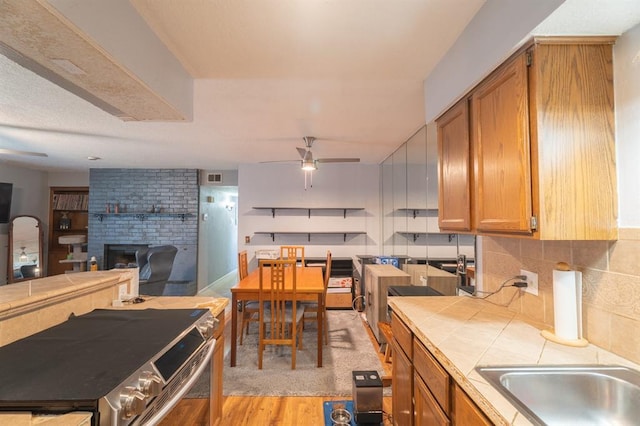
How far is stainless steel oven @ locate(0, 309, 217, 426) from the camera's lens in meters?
0.79

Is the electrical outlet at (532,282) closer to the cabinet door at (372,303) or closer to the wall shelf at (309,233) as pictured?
the cabinet door at (372,303)

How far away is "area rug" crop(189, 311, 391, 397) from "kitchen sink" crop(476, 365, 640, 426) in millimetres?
1737

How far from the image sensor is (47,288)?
136 cm

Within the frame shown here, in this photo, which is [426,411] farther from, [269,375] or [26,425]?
[269,375]

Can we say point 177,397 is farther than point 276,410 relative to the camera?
No

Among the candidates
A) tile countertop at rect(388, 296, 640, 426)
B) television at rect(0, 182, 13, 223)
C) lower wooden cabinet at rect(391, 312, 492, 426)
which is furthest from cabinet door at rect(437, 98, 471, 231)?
television at rect(0, 182, 13, 223)

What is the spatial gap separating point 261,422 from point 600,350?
2.05 m

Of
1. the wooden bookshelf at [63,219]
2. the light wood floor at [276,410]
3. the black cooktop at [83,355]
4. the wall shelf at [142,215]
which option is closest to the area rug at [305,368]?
the light wood floor at [276,410]

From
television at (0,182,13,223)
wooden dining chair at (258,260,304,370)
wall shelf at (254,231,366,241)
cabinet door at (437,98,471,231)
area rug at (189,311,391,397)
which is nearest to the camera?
cabinet door at (437,98,471,231)

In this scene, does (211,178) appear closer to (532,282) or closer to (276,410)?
(276,410)

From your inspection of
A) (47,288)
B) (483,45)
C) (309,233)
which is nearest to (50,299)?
(47,288)

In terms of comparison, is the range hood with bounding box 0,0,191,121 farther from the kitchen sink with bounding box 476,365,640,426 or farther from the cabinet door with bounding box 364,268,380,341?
the cabinet door with bounding box 364,268,380,341

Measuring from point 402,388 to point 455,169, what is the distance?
1310 millimetres

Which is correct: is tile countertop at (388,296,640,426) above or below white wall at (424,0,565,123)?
below
